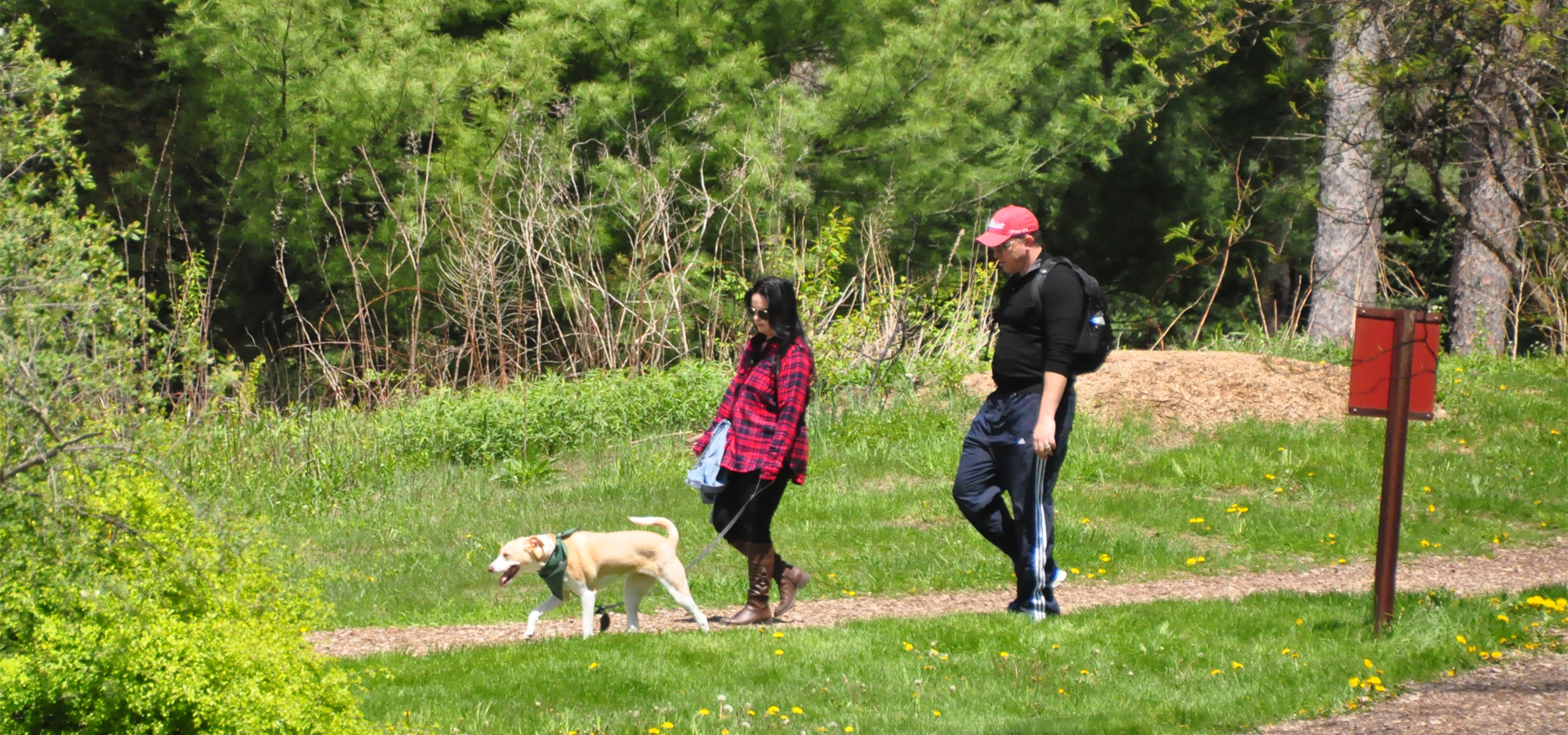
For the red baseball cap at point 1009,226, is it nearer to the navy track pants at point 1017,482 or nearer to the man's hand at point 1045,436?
the navy track pants at point 1017,482

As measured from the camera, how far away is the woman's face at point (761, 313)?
6547mm

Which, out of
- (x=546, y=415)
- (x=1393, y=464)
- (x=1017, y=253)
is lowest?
(x=546, y=415)

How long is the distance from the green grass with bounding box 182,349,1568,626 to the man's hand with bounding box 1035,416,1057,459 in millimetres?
2330

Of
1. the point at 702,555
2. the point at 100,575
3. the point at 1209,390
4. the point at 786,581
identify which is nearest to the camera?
the point at 100,575

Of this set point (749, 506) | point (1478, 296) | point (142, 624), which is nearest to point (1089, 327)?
point (749, 506)

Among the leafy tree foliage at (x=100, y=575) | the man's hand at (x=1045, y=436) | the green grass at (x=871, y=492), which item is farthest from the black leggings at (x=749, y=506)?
the leafy tree foliage at (x=100, y=575)

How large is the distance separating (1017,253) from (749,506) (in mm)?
1684

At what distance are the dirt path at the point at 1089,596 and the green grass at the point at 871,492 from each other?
0.20m

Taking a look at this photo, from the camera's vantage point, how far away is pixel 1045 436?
593cm

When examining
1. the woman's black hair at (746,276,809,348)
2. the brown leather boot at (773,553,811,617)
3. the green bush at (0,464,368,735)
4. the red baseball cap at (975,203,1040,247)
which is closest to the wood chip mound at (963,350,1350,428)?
the brown leather boot at (773,553,811,617)

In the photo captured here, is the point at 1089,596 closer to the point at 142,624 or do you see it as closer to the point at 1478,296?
the point at 142,624

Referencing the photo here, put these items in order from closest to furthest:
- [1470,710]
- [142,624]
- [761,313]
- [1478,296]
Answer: [142,624] → [1470,710] → [761,313] → [1478,296]

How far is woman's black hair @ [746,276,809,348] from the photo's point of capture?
6.54 meters

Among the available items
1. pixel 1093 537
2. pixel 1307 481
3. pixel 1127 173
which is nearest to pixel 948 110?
pixel 1127 173
